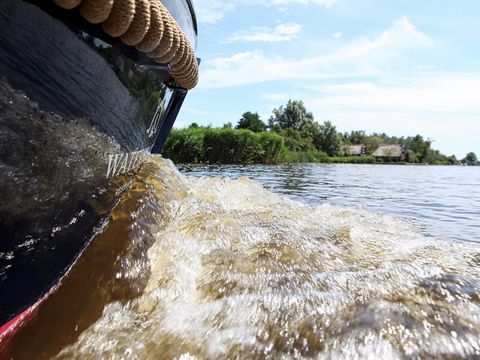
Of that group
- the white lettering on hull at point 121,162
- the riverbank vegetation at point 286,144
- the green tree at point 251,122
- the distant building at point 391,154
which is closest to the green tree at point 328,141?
the riverbank vegetation at point 286,144

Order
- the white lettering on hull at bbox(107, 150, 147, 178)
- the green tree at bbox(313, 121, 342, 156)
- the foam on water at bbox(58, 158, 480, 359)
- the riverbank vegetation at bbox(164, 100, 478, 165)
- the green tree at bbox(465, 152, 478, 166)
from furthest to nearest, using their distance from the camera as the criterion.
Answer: the green tree at bbox(465, 152, 478, 166) → the green tree at bbox(313, 121, 342, 156) → the riverbank vegetation at bbox(164, 100, 478, 165) → the white lettering on hull at bbox(107, 150, 147, 178) → the foam on water at bbox(58, 158, 480, 359)

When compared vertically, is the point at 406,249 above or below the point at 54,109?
below

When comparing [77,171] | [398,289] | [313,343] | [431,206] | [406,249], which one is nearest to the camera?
[313,343]

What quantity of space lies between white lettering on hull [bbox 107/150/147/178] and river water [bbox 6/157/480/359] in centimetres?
16

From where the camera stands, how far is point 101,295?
65.8 inches

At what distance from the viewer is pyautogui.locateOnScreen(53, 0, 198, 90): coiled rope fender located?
3.72ft

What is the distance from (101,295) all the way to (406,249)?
1.60 metres

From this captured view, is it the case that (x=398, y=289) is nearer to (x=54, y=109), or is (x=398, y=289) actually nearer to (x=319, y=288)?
(x=319, y=288)

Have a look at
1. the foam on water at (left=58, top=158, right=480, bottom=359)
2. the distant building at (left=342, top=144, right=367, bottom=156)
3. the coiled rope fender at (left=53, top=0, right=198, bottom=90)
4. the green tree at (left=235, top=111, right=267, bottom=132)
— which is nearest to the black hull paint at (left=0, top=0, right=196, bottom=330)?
the coiled rope fender at (left=53, top=0, right=198, bottom=90)

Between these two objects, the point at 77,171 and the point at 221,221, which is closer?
the point at 77,171

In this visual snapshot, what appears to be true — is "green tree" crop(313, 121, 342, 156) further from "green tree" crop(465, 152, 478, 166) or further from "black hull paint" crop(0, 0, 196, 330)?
"black hull paint" crop(0, 0, 196, 330)

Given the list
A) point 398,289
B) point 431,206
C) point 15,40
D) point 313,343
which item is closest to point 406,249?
point 398,289

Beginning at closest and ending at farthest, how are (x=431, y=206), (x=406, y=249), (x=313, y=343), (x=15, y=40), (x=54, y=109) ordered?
1. (x=15, y=40)
2. (x=313, y=343)
3. (x=54, y=109)
4. (x=406, y=249)
5. (x=431, y=206)

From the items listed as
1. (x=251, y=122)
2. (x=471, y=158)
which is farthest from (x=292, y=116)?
(x=471, y=158)
